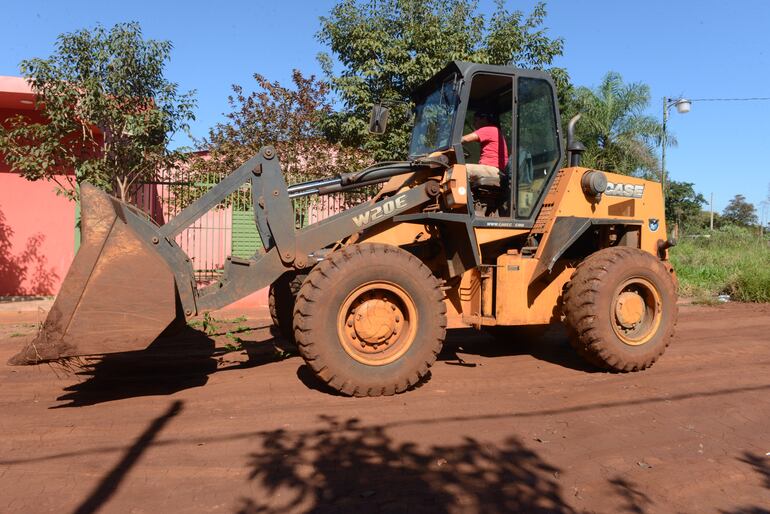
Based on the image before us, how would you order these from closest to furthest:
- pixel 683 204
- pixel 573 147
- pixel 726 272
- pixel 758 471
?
pixel 758 471 → pixel 573 147 → pixel 726 272 → pixel 683 204

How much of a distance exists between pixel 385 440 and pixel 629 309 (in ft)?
10.3

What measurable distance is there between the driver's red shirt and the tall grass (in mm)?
8133

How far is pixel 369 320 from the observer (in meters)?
4.61

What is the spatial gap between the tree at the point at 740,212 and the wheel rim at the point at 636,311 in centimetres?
6045

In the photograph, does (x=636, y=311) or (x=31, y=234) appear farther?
(x=31, y=234)

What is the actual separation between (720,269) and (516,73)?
11129 millimetres

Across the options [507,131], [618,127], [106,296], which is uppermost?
[618,127]

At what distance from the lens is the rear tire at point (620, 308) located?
5.23 m

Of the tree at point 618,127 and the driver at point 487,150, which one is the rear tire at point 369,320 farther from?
the tree at point 618,127

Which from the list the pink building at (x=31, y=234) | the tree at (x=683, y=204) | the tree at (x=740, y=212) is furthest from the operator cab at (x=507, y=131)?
the tree at (x=740, y=212)

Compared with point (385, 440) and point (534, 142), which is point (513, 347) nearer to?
point (534, 142)

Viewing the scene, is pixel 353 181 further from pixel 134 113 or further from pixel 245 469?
pixel 134 113

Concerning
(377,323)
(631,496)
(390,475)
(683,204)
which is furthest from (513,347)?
(683,204)

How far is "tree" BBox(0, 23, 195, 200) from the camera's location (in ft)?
29.2
